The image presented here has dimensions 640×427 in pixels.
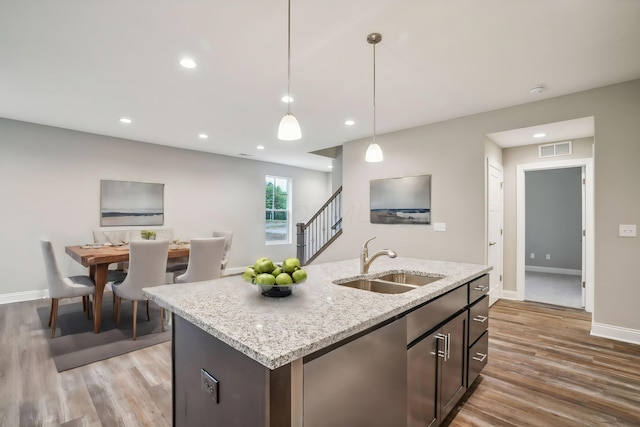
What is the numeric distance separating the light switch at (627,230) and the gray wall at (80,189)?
631 cm

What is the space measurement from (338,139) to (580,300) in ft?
15.0

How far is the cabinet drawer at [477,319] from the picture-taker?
2139 millimetres

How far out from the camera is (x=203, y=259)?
11.8ft

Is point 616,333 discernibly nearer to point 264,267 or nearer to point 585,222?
point 585,222

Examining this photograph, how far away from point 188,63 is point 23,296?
4.46 m

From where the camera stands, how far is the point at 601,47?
2.47m

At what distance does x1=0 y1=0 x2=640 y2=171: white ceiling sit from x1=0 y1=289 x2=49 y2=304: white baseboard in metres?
2.55

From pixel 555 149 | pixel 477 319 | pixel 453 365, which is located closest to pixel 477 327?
pixel 477 319

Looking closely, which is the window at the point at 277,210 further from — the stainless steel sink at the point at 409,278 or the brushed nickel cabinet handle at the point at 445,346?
the brushed nickel cabinet handle at the point at 445,346

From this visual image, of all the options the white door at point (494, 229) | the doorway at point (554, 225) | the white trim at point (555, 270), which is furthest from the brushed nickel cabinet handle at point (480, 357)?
the white trim at point (555, 270)

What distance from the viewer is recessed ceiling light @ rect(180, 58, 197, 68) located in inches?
105

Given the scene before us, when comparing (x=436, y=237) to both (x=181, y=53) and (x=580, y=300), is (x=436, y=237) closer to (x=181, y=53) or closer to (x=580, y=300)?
(x=580, y=300)

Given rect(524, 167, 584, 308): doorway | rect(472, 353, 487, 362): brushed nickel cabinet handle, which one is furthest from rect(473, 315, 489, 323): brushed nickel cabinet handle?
rect(524, 167, 584, 308): doorway

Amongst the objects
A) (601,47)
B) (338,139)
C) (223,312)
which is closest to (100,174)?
(338,139)
